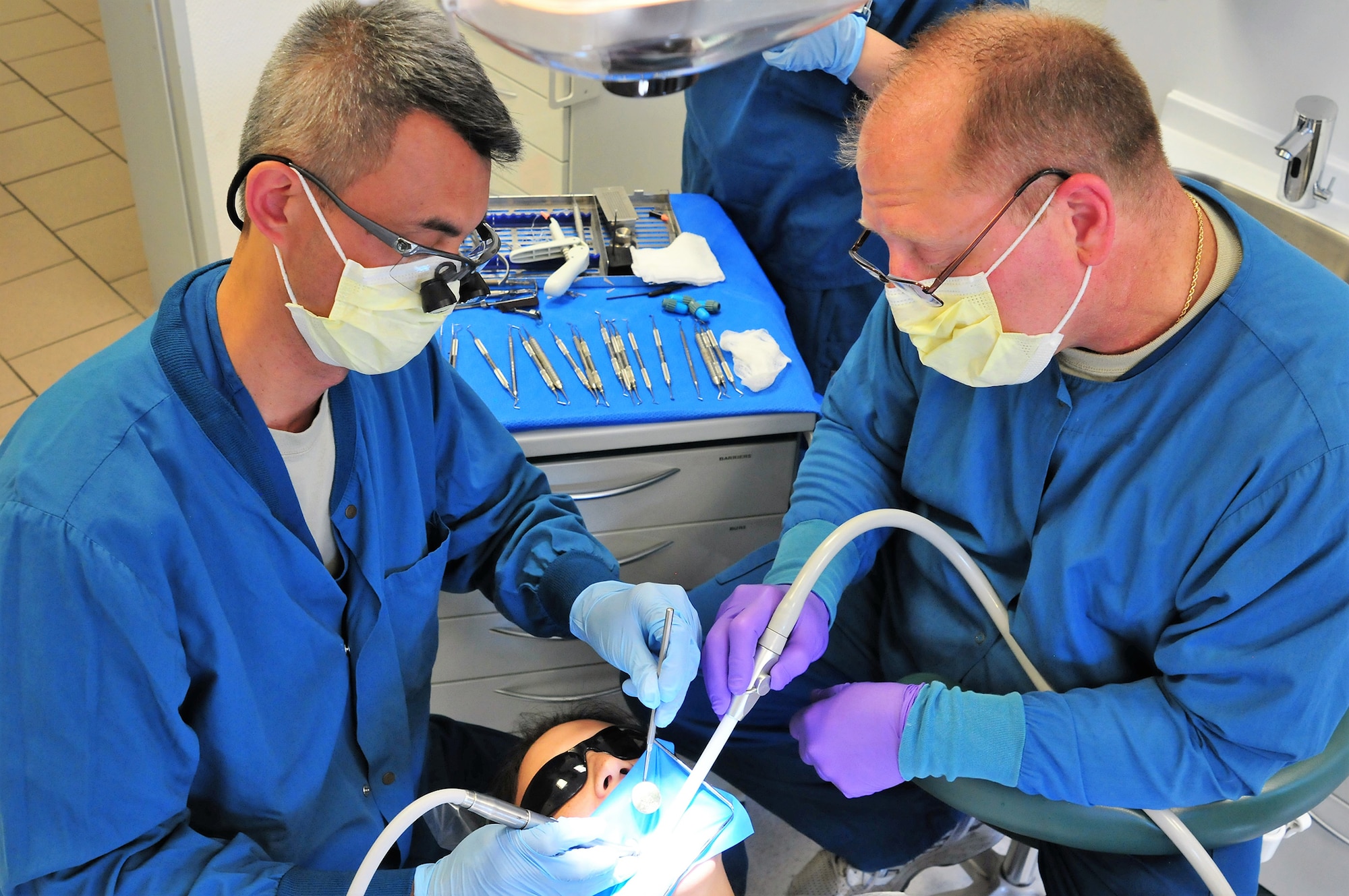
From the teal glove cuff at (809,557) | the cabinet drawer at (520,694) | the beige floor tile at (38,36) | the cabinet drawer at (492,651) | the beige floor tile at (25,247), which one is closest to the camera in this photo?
the teal glove cuff at (809,557)

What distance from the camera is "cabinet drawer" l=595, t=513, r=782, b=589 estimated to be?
200 centimetres

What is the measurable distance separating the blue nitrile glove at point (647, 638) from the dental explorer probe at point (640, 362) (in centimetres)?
48

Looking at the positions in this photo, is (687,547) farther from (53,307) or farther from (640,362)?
(53,307)

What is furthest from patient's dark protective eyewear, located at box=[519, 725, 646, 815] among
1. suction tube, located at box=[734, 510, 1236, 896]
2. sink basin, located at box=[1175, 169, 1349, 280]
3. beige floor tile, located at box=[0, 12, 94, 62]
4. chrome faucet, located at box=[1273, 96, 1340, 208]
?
beige floor tile, located at box=[0, 12, 94, 62]

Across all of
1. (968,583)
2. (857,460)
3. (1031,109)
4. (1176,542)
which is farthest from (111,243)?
(1176,542)

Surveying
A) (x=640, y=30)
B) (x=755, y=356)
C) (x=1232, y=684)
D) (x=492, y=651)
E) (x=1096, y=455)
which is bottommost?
(x=492, y=651)

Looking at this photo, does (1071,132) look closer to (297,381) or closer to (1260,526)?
(1260,526)

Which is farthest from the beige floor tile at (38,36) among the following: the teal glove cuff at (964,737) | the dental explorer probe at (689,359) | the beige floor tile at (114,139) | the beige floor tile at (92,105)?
the teal glove cuff at (964,737)

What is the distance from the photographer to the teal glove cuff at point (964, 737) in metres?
1.28

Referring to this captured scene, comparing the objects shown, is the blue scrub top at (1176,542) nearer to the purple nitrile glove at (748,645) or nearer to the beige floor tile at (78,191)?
the purple nitrile glove at (748,645)

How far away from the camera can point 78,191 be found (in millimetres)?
3967

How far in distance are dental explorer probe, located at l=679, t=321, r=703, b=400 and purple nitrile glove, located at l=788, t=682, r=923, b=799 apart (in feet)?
2.02

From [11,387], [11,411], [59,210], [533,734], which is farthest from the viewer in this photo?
[59,210]

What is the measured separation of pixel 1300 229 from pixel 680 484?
4.30 feet
